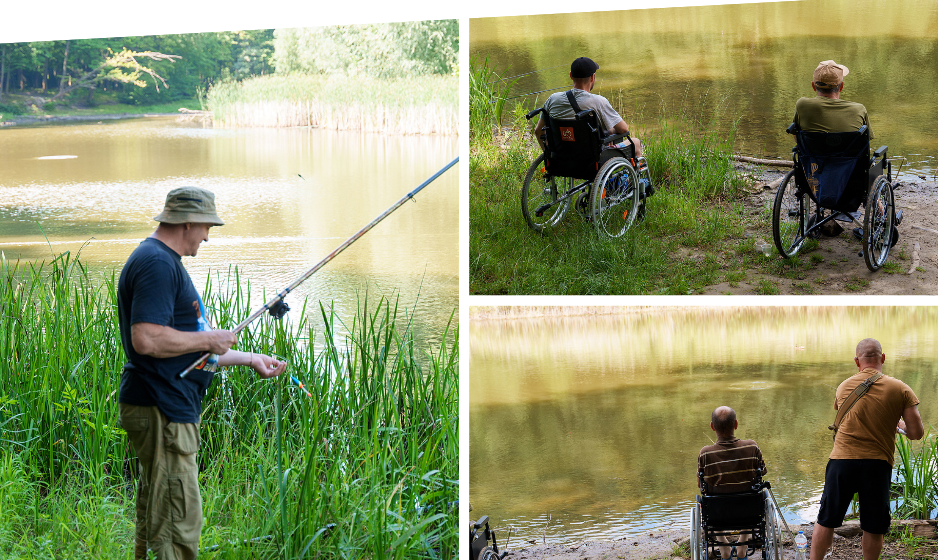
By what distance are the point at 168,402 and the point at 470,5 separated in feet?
5.48

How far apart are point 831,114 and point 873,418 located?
1.11m

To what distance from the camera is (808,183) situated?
2.83 meters

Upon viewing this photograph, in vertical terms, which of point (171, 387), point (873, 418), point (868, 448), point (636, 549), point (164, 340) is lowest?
point (636, 549)

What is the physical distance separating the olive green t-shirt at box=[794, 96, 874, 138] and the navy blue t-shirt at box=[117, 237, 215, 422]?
87.8 inches

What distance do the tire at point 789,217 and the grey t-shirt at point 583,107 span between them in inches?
26.7

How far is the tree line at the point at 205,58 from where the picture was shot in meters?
3.15

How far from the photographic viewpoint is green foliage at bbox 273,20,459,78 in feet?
9.98

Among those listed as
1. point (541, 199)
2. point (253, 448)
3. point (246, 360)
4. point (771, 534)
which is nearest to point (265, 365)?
point (246, 360)

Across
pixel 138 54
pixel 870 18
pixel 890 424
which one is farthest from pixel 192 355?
pixel 870 18

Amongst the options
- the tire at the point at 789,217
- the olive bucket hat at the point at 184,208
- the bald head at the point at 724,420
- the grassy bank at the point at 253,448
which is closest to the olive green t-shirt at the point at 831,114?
the tire at the point at 789,217

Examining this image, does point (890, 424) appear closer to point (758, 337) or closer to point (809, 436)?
point (809, 436)

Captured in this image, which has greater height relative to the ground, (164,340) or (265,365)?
(164,340)

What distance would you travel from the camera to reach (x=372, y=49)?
3277 millimetres

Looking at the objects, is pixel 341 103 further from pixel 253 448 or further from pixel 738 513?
pixel 738 513
